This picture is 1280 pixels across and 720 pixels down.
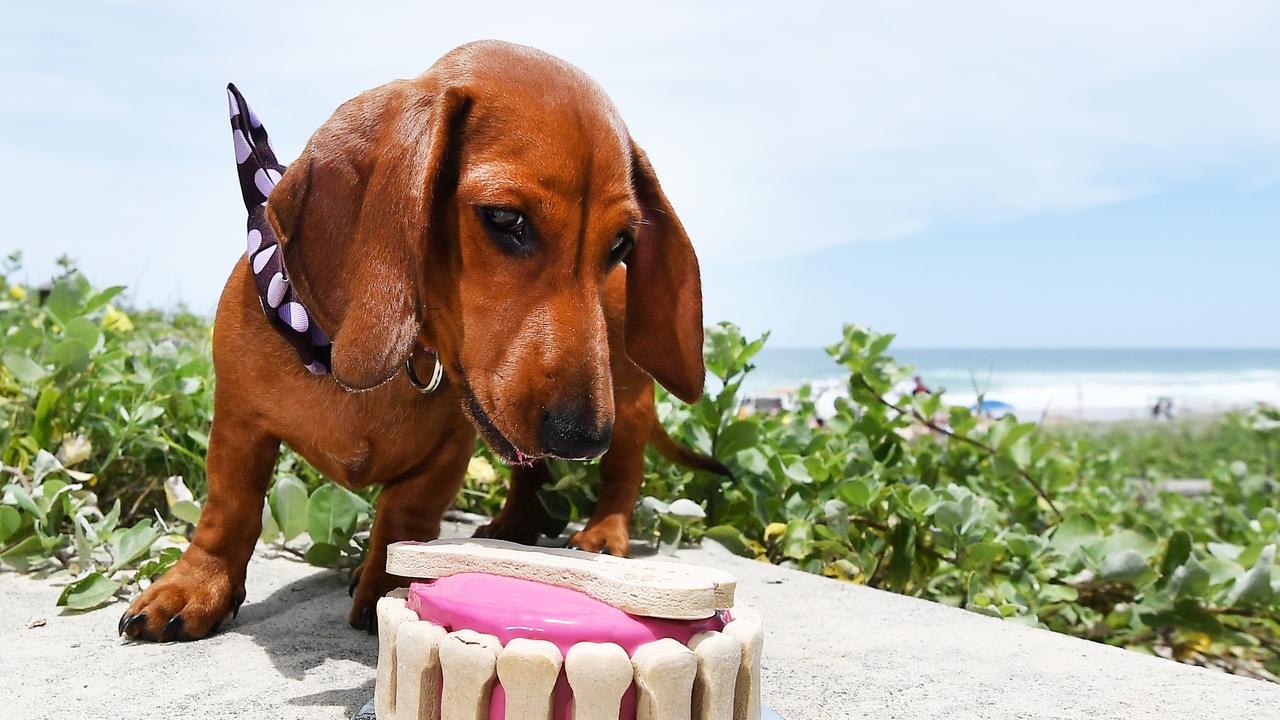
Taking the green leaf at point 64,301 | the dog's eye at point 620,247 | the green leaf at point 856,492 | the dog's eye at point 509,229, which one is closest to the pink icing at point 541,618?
the dog's eye at point 509,229

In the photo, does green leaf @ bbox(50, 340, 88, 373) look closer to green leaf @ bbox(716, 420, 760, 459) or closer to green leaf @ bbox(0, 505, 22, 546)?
green leaf @ bbox(0, 505, 22, 546)

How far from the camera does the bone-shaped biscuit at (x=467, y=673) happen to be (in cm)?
137

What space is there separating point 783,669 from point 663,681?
2.86 ft

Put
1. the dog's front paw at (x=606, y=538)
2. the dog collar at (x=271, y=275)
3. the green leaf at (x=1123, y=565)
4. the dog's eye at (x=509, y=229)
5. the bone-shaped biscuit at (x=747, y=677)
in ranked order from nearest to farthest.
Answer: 1. the bone-shaped biscuit at (x=747, y=677)
2. the dog's eye at (x=509, y=229)
3. the dog collar at (x=271, y=275)
4. the dog's front paw at (x=606, y=538)
5. the green leaf at (x=1123, y=565)

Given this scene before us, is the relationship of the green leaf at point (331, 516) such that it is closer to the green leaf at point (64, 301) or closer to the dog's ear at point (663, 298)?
the dog's ear at point (663, 298)

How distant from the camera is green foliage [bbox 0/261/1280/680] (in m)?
2.86

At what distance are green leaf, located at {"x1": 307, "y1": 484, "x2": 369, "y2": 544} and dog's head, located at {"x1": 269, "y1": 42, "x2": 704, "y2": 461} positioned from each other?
99 centimetres

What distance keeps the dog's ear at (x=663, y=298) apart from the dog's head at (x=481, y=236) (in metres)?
0.31

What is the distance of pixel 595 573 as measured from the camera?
1.51 metres

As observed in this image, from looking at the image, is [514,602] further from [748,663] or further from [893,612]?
[893,612]

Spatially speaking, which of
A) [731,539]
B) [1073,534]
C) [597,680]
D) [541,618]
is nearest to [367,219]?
[541,618]

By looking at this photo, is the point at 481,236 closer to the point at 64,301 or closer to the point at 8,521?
the point at 8,521

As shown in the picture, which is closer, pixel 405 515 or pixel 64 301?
pixel 405 515

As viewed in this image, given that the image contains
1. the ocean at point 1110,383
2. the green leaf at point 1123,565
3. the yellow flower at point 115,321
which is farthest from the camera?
the ocean at point 1110,383
